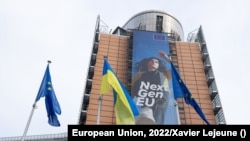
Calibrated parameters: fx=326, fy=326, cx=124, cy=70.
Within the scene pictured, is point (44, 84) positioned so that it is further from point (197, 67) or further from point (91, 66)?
point (197, 67)

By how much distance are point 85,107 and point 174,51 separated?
17745 mm

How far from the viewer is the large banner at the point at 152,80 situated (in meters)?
39.6

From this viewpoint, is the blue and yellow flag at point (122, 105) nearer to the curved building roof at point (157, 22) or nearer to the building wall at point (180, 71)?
the building wall at point (180, 71)

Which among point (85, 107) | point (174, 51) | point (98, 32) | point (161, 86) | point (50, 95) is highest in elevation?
point (98, 32)

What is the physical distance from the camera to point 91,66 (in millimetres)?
48375

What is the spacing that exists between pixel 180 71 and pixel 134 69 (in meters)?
7.87

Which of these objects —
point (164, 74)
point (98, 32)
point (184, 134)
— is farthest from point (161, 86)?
→ point (184, 134)

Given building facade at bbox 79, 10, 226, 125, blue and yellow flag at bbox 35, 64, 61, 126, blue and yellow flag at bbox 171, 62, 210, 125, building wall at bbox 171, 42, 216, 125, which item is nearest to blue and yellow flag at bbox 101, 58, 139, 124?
blue and yellow flag at bbox 171, 62, 210, 125

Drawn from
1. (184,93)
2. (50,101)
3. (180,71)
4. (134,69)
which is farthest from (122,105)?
(180,71)

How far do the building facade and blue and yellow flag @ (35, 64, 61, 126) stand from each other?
1856 cm

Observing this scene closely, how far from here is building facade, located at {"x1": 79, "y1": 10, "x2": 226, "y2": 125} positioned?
41.9 meters
